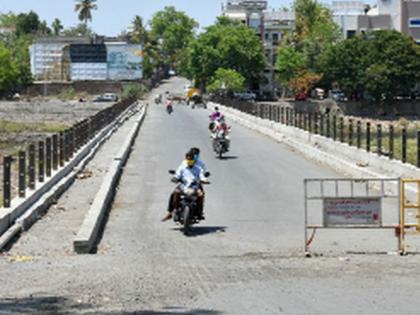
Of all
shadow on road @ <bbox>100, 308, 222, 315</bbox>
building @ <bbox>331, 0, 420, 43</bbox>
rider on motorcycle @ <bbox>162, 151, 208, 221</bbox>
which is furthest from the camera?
building @ <bbox>331, 0, 420, 43</bbox>

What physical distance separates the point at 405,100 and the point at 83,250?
321 feet

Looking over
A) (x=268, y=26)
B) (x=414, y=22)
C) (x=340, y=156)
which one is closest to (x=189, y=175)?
(x=340, y=156)

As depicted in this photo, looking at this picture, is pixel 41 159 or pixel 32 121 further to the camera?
pixel 32 121

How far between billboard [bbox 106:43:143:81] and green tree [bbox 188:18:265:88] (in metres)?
16.7

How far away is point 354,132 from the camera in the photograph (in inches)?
1559

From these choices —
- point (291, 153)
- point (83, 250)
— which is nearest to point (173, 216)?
point (83, 250)

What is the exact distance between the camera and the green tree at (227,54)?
136625 mm

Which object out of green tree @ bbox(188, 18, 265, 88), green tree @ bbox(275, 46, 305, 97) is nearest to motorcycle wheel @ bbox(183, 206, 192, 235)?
green tree @ bbox(275, 46, 305, 97)

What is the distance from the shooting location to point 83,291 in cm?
1209

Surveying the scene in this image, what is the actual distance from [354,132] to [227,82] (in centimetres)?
9065

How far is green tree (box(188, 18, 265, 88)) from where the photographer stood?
448 feet

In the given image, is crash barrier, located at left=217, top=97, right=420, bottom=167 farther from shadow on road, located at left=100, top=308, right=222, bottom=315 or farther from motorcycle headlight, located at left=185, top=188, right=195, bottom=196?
shadow on road, located at left=100, top=308, right=222, bottom=315

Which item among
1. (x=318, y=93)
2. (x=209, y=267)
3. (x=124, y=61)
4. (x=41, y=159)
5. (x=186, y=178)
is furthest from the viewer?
(x=124, y=61)

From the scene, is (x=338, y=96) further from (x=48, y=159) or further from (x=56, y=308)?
(x=56, y=308)
